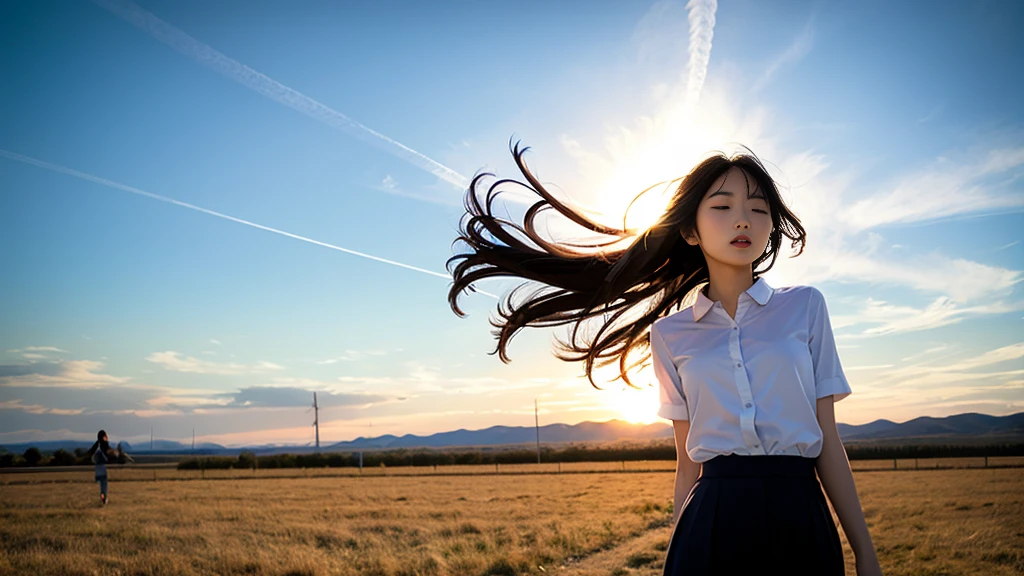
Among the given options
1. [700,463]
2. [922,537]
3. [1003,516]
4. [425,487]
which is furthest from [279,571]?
[425,487]

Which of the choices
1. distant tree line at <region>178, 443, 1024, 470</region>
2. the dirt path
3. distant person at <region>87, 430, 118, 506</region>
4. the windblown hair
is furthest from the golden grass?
the windblown hair

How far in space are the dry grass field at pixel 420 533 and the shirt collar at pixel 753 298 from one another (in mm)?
8416

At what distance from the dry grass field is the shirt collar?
8416 millimetres

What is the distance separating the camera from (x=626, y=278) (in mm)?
3779

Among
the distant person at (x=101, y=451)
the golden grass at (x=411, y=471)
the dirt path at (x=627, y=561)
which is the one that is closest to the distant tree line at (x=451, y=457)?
the golden grass at (x=411, y=471)

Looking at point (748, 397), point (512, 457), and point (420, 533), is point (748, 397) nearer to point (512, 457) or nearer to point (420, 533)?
point (420, 533)

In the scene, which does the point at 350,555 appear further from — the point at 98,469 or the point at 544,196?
the point at 98,469

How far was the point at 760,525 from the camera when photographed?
2.62 meters

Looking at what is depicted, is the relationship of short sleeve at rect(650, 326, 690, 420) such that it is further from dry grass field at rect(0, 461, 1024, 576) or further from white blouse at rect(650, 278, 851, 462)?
dry grass field at rect(0, 461, 1024, 576)

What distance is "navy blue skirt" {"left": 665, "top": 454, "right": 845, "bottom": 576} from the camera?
2.57 metres

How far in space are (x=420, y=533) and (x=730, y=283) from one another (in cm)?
1447

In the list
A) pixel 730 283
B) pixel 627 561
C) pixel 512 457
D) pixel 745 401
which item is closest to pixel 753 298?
pixel 730 283

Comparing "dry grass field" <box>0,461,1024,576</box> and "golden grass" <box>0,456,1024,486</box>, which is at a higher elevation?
"dry grass field" <box>0,461,1024,576</box>

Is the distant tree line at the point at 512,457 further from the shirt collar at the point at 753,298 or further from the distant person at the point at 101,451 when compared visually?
the shirt collar at the point at 753,298
